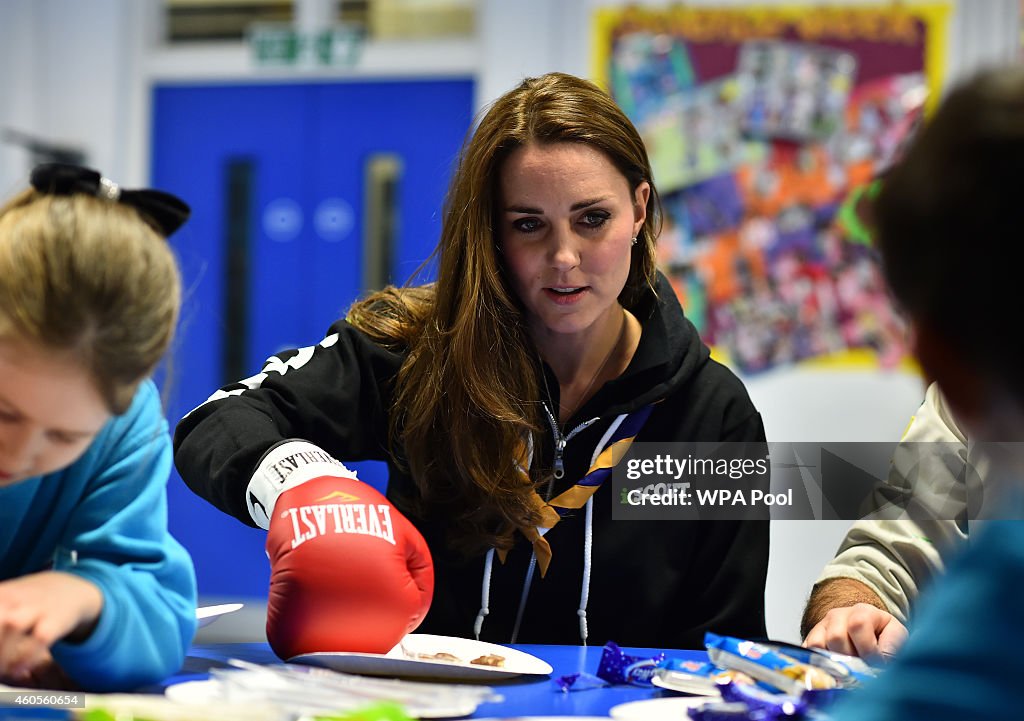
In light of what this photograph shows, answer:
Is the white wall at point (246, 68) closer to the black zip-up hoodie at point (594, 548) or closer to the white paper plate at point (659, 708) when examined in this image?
the black zip-up hoodie at point (594, 548)

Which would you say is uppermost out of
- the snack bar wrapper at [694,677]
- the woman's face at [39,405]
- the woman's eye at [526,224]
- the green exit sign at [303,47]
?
the green exit sign at [303,47]

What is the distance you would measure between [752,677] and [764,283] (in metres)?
2.99

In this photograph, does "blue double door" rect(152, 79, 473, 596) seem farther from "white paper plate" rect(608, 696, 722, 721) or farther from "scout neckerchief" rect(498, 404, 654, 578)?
"white paper plate" rect(608, 696, 722, 721)

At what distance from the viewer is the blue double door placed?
433 centimetres

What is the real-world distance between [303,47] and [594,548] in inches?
130

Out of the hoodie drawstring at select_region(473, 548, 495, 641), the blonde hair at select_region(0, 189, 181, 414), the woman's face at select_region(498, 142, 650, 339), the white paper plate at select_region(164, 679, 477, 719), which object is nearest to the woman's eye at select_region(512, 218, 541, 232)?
the woman's face at select_region(498, 142, 650, 339)

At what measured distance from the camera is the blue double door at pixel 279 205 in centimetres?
433

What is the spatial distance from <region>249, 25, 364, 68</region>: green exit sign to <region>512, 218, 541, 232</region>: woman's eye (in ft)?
9.81

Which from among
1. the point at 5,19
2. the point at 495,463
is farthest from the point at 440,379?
the point at 5,19

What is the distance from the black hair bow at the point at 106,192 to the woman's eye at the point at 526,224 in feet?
2.11

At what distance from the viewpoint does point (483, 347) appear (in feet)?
5.02

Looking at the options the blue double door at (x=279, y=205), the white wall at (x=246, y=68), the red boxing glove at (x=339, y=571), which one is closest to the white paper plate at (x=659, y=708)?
the red boxing glove at (x=339, y=571)

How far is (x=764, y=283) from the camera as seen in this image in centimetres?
384

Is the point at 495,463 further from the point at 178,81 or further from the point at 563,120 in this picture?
the point at 178,81
